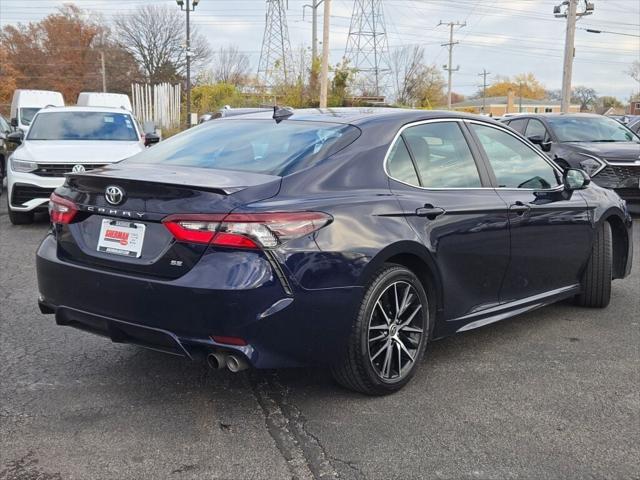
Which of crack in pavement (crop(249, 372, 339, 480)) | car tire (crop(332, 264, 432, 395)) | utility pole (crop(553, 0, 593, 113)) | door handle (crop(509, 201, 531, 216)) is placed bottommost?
crack in pavement (crop(249, 372, 339, 480))

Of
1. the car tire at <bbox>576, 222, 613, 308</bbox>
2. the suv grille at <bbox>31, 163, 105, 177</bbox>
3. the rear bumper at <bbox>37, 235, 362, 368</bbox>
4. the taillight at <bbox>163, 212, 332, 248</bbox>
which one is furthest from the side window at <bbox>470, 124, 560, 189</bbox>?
the suv grille at <bbox>31, 163, 105, 177</bbox>

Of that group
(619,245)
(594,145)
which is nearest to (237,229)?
(619,245)

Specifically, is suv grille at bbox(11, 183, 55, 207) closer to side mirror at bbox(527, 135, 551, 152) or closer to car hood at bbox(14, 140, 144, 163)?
car hood at bbox(14, 140, 144, 163)

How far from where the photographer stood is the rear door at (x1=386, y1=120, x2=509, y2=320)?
379 centimetres

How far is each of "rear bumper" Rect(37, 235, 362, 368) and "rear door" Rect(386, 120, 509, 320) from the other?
0.74 m

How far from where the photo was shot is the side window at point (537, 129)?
12.0 meters

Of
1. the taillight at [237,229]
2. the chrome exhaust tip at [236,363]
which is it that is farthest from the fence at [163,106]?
the chrome exhaust tip at [236,363]

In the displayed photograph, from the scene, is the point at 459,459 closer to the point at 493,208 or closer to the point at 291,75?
the point at 493,208

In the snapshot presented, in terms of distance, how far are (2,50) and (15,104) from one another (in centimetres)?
4682

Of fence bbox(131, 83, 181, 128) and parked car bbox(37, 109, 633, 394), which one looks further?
fence bbox(131, 83, 181, 128)

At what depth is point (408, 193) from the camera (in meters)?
3.75

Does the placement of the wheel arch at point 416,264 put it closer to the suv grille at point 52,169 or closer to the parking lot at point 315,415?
the parking lot at point 315,415

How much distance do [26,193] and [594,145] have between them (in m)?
8.94

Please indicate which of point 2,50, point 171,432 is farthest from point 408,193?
point 2,50
